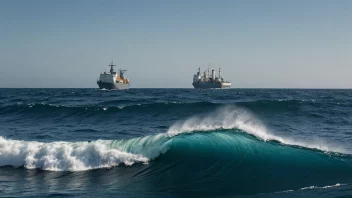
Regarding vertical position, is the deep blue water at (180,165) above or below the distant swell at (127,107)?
below

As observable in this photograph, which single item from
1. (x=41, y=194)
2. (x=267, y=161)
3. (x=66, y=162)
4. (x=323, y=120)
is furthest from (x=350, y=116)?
(x=41, y=194)

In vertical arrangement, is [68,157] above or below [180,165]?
above

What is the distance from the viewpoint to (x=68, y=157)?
1030 cm

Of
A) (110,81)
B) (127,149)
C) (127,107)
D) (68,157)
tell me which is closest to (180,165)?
(127,149)

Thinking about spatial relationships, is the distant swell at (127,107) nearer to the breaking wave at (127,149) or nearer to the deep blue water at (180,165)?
the deep blue water at (180,165)

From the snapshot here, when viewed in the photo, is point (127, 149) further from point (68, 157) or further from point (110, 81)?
point (110, 81)

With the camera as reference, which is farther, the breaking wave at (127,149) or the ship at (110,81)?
the ship at (110,81)

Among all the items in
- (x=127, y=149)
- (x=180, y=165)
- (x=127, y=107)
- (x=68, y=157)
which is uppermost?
(x=127, y=107)

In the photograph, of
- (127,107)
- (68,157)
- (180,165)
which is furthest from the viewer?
(127,107)

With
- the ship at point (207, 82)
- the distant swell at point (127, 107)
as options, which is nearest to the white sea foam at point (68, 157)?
Answer: the distant swell at point (127, 107)

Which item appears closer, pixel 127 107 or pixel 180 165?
pixel 180 165

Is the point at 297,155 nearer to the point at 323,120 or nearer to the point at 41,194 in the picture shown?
the point at 41,194

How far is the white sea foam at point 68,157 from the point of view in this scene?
10.1m

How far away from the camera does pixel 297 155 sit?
416 inches
